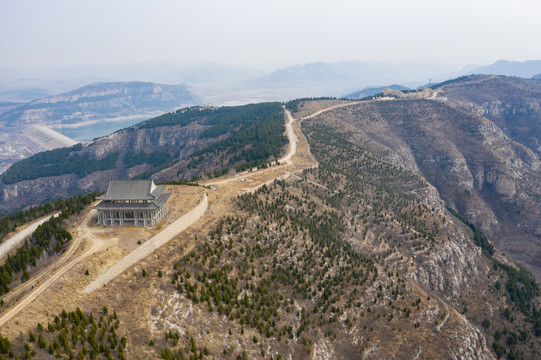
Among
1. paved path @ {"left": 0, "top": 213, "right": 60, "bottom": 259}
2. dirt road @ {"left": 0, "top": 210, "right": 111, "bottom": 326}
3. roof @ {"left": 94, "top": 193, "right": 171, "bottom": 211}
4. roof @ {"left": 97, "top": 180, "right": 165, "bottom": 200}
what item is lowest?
paved path @ {"left": 0, "top": 213, "right": 60, "bottom": 259}

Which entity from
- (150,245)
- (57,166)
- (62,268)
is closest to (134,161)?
(57,166)

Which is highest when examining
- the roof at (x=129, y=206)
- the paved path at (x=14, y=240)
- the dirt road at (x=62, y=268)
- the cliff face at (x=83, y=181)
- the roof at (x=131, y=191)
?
the roof at (x=131, y=191)

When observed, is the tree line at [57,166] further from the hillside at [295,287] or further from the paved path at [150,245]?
the paved path at [150,245]

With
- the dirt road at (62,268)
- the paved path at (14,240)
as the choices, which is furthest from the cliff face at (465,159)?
the paved path at (14,240)

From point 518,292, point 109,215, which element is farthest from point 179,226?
point 518,292

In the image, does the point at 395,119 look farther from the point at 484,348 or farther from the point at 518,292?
the point at 484,348

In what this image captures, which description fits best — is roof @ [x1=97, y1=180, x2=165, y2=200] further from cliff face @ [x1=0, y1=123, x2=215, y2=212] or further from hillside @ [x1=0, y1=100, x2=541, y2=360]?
cliff face @ [x1=0, y1=123, x2=215, y2=212]

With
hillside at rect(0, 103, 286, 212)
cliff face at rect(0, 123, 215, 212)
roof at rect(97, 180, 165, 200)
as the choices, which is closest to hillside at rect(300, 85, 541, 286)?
hillside at rect(0, 103, 286, 212)

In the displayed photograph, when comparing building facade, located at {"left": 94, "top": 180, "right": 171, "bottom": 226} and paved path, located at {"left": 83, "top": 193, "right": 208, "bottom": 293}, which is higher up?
building facade, located at {"left": 94, "top": 180, "right": 171, "bottom": 226}
